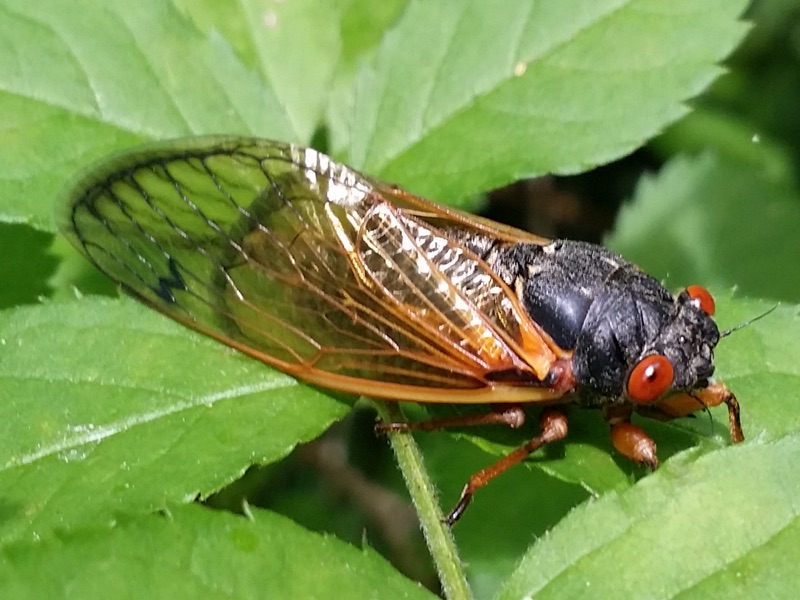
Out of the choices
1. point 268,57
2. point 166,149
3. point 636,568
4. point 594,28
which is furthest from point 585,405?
point 268,57

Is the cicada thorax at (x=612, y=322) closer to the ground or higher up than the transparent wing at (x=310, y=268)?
closer to the ground

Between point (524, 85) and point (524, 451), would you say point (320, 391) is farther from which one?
point (524, 85)

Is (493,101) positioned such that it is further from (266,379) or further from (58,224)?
(58,224)

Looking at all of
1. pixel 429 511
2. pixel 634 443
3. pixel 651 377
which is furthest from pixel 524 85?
pixel 429 511

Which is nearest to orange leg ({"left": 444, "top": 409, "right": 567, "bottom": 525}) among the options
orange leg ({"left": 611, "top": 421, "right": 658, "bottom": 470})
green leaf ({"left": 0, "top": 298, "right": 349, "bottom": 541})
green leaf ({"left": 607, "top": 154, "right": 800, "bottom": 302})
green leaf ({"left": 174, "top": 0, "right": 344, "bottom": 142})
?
orange leg ({"left": 611, "top": 421, "right": 658, "bottom": 470})

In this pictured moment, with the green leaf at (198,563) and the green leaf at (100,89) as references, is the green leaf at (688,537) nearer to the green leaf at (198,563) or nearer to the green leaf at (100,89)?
the green leaf at (198,563)

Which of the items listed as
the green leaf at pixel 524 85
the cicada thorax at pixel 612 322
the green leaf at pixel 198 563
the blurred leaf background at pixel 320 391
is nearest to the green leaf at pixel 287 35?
the blurred leaf background at pixel 320 391

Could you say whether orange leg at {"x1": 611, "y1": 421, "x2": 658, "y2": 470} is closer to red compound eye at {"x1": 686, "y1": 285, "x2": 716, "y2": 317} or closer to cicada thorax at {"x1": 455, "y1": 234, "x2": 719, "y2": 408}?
cicada thorax at {"x1": 455, "y1": 234, "x2": 719, "y2": 408}

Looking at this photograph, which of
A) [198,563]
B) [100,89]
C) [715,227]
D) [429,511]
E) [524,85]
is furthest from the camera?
[715,227]
